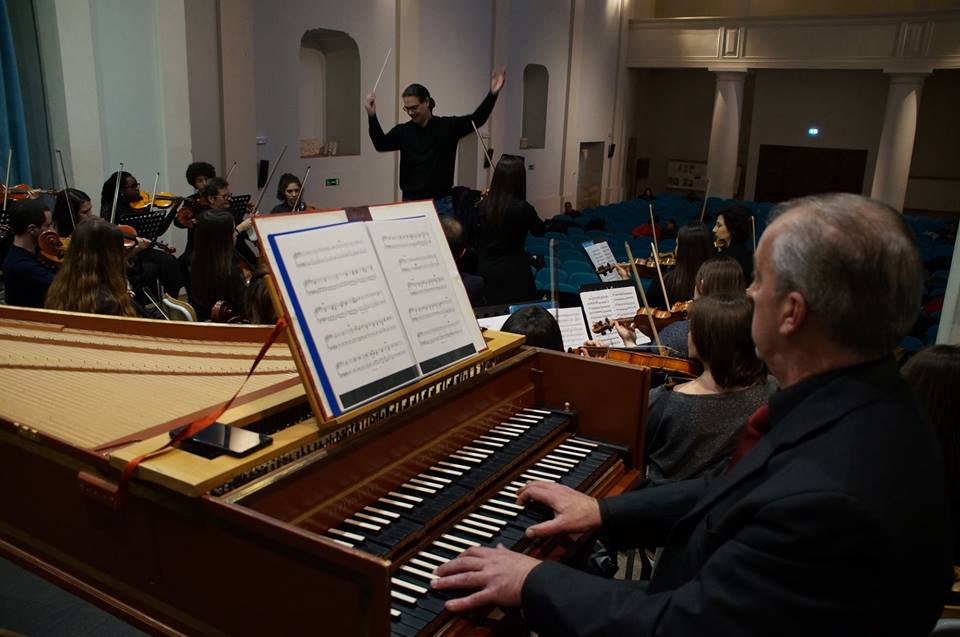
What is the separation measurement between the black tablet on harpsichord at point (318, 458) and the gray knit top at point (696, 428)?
0.24 m

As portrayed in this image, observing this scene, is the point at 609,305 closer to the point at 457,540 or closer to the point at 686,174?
the point at 457,540

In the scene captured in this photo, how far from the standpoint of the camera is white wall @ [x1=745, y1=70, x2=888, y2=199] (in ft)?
56.3

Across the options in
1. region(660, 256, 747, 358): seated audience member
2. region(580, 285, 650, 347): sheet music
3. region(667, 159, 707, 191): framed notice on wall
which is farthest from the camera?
region(667, 159, 707, 191): framed notice on wall

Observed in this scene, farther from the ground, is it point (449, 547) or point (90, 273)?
point (90, 273)

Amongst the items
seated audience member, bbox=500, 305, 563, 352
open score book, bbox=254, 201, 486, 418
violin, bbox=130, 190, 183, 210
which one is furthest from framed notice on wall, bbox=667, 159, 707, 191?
open score book, bbox=254, 201, 486, 418

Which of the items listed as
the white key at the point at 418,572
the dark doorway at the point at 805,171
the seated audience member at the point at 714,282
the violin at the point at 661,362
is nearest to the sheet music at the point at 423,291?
the white key at the point at 418,572

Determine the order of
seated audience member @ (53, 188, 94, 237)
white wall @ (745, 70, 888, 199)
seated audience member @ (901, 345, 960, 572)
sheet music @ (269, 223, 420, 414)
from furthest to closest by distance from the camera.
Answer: white wall @ (745, 70, 888, 199)
seated audience member @ (53, 188, 94, 237)
seated audience member @ (901, 345, 960, 572)
sheet music @ (269, 223, 420, 414)

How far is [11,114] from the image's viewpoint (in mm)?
7406

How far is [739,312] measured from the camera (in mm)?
2549

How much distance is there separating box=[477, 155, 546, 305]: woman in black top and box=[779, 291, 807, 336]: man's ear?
3.78 metres

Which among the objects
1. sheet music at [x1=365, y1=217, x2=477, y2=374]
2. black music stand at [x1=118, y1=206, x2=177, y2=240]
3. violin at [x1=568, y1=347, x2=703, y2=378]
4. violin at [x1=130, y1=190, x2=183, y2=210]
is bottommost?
violin at [x1=568, y1=347, x2=703, y2=378]

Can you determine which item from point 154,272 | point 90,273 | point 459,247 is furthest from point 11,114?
point 459,247

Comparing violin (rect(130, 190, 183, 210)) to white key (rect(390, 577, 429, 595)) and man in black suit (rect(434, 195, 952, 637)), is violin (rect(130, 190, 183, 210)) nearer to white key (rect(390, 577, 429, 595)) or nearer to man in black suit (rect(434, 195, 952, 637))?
white key (rect(390, 577, 429, 595))

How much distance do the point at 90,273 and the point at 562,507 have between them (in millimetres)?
2846
